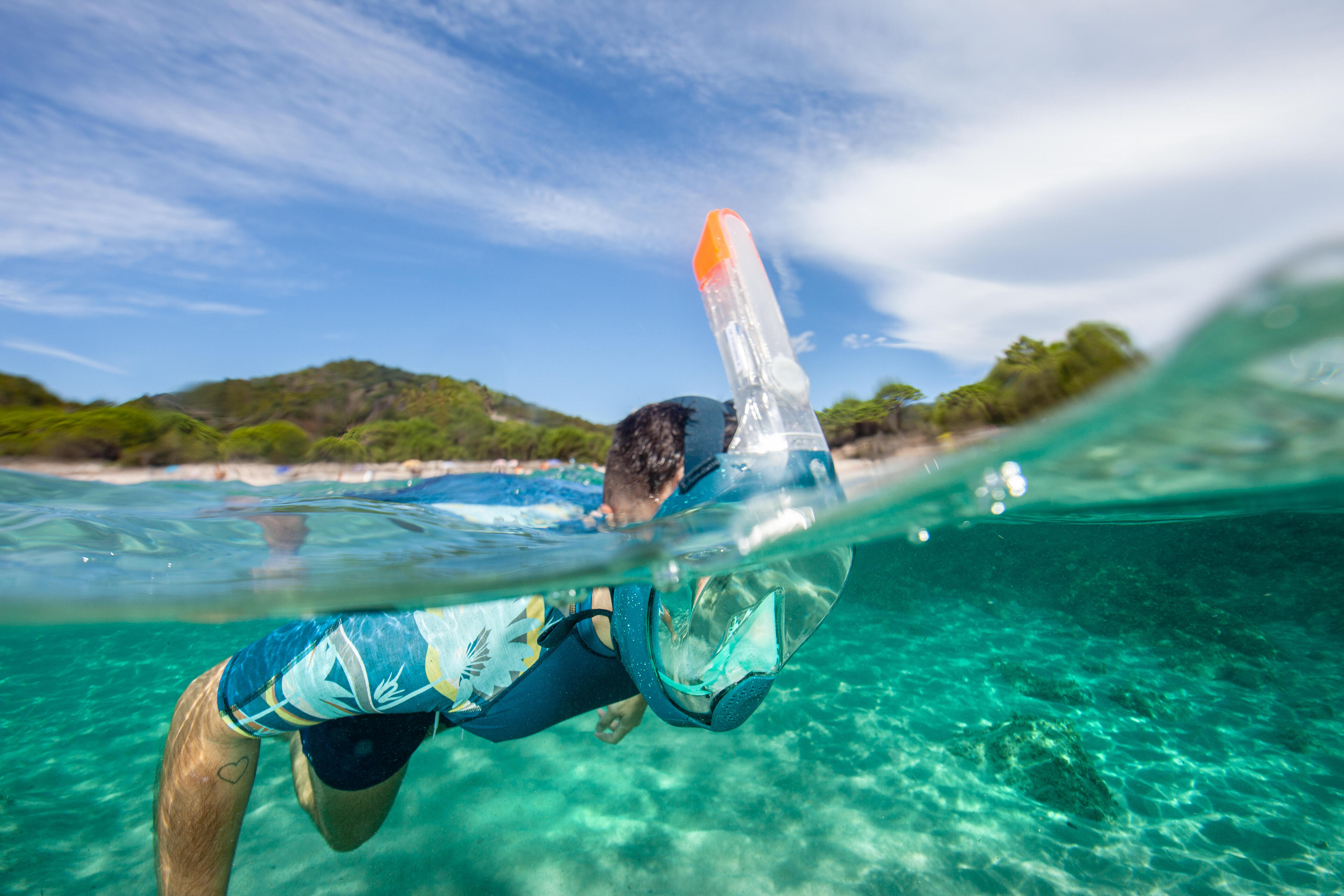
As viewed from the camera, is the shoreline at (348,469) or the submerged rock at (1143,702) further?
the submerged rock at (1143,702)

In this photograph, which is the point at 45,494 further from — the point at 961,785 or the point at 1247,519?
the point at 1247,519

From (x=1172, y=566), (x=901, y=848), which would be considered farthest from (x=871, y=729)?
(x=1172, y=566)

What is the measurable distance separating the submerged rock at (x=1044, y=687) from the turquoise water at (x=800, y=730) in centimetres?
5

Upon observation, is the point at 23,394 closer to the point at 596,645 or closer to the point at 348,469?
the point at 348,469

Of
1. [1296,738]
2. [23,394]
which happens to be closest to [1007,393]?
[23,394]

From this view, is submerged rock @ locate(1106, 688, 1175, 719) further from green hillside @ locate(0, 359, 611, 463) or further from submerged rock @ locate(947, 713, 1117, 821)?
green hillside @ locate(0, 359, 611, 463)

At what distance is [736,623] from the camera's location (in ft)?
9.05

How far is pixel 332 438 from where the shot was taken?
5.62 meters

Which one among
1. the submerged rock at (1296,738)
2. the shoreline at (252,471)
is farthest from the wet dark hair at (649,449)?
the submerged rock at (1296,738)

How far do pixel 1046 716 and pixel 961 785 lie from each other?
2.44 m

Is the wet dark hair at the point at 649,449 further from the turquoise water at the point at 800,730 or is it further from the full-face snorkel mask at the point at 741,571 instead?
the full-face snorkel mask at the point at 741,571

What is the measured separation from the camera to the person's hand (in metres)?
5.62

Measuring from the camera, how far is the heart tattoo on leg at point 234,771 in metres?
3.06

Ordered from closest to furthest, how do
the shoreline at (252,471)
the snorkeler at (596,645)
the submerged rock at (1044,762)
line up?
the snorkeler at (596,645) → the shoreline at (252,471) → the submerged rock at (1044,762)
